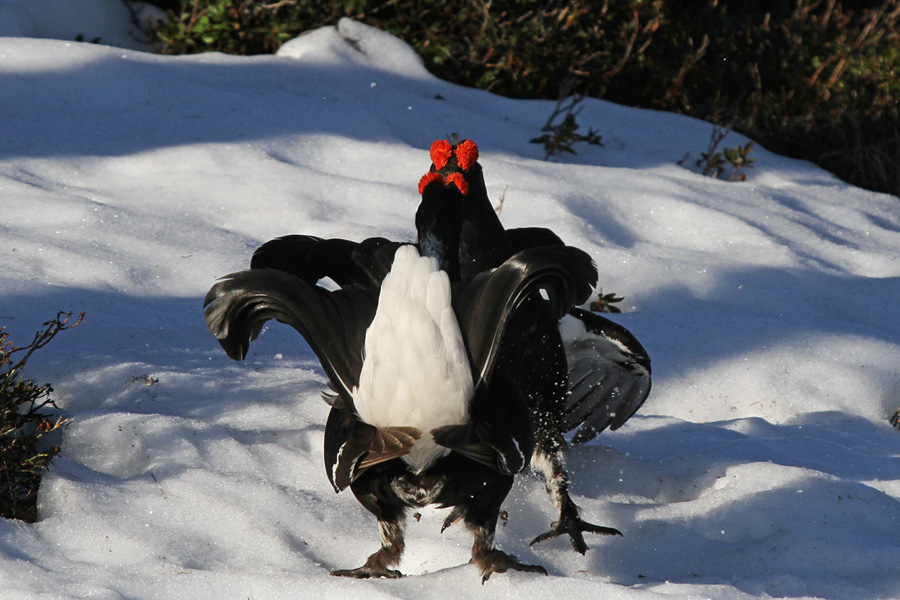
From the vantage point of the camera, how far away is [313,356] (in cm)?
414

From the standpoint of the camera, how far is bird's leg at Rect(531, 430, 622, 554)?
2.94 m

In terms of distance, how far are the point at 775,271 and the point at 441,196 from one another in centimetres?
335

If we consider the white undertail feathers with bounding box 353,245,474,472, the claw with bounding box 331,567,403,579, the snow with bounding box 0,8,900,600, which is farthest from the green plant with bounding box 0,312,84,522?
the white undertail feathers with bounding box 353,245,474,472

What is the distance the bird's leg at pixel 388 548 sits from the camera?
263 cm

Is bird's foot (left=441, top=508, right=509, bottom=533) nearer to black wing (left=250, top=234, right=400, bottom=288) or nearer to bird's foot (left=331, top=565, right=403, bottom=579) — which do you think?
bird's foot (left=331, top=565, right=403, bottom=579)

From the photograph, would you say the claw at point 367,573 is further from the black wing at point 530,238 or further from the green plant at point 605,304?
the green plant at point 605,304

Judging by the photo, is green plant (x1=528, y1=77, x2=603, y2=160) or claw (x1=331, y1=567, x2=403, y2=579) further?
green plant (x1=528, y1=77, x2=603, y2=160)

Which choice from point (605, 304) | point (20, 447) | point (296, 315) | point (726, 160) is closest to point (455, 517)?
point (296, 315)

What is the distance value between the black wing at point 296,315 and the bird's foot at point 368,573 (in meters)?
0.52

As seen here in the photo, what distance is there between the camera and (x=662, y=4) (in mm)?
8250

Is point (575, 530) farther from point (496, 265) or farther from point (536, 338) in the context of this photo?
point (496, 265)

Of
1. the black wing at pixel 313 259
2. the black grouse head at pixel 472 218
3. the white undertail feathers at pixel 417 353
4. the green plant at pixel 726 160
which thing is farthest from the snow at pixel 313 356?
the black grouse head at pixel 472 218

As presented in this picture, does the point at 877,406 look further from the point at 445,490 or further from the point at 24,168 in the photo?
the point at 24,168

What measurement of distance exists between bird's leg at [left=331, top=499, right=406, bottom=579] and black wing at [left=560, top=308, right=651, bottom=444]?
110 cm
